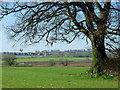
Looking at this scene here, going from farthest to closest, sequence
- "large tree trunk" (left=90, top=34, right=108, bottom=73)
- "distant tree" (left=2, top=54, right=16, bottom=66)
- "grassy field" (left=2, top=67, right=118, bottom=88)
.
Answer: "distant tree" (left=2, top=54, right=16, bottom=66)
"large tree trunk" (left=90, top=34, right=108, bottom=73)
"grassy field" (left=2, top=67, right=118, bottom=88)

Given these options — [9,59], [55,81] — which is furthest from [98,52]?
[9,59]

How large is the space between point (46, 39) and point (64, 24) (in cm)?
196

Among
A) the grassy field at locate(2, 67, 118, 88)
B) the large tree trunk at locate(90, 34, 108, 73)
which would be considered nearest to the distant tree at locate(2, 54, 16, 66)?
the grassy field at locate(2, 67, 118, 88)

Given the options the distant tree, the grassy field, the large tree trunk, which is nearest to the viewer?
the grassy field

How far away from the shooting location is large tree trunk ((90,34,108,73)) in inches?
480

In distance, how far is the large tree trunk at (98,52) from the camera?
12191 mm

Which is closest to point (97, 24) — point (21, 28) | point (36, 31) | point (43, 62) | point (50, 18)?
point (50, 18)

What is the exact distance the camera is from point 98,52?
12453 mm

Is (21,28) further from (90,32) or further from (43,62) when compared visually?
(43,62)

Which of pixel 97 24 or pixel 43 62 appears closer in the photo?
pixel 97 24

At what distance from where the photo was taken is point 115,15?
10.3 meters

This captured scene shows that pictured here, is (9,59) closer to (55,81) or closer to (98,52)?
(98,52)

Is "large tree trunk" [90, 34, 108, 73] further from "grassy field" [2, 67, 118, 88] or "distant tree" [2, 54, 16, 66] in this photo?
"distant tree" [2, 54, 16, 66]

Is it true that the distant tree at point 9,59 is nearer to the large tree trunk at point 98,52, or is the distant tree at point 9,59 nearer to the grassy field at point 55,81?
the grassy field at point 55,81
